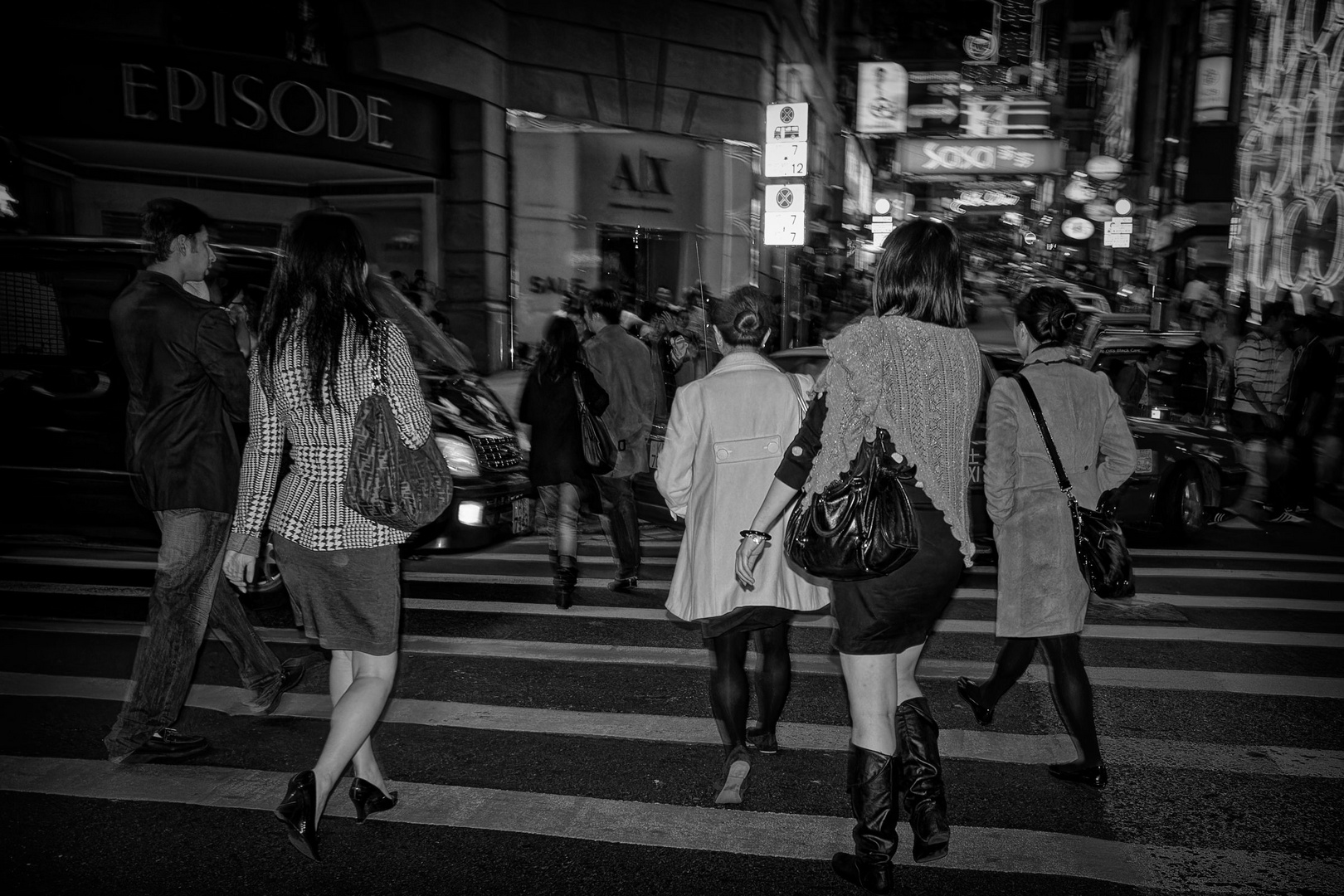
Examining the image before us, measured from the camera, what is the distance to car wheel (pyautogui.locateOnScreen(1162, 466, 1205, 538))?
9.27 metres

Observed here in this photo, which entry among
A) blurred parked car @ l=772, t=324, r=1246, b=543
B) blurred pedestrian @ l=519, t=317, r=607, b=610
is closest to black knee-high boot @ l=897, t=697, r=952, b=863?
blurred pedestrian @ l=519, t=317, r=607, b=610

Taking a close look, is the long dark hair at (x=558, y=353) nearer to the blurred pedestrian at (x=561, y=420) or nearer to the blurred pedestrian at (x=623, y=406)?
the blurred pedestrian at (x=561, y=420)

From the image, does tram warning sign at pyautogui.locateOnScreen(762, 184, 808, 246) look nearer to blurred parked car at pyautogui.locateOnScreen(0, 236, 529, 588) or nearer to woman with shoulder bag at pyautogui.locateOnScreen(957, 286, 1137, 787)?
blurred parked car at pyautogui.locateOnScreen(0, 236, 529, 588)

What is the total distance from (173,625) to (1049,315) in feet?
12.0

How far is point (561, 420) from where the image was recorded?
671cm

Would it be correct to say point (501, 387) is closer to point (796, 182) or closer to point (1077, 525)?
point (796, 182)

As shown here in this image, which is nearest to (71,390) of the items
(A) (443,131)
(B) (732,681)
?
(B) (732,681)

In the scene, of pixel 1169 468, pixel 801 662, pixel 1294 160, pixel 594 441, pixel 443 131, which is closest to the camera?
pixel 801 662

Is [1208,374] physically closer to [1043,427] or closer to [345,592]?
[1043,427]

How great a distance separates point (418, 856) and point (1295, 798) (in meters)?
3.23

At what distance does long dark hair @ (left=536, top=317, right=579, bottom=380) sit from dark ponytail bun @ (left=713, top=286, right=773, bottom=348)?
9.49ft

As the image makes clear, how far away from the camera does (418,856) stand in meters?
3.45

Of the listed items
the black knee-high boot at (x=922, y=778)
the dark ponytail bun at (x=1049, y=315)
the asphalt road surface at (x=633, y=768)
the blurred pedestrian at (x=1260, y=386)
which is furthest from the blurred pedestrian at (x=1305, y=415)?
the black knee-high boot at (x=922, y=778)

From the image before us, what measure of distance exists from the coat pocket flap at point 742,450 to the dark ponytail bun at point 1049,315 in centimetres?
114
